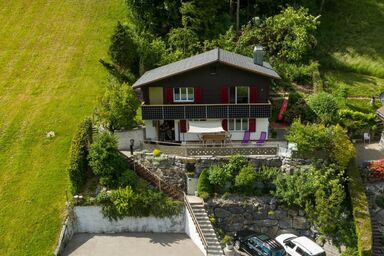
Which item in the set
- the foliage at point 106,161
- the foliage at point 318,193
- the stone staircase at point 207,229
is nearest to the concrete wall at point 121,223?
the stone staircase at point 207,229

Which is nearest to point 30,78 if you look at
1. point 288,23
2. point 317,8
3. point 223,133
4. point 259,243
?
point 223,133

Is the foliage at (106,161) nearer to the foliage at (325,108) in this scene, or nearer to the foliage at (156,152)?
the foliage at (156,152)

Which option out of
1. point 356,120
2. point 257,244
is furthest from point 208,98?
point 356,120

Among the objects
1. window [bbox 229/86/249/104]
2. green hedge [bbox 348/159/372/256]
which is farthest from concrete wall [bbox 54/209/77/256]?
green hedge [bbox 348/159/372/256]

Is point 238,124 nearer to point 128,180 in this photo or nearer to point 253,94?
point 253,94

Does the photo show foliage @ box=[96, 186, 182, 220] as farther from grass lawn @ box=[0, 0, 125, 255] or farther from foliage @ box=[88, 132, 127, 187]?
grass lawn @ box=[0, 0, 125, 255]

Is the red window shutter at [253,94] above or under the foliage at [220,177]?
above
